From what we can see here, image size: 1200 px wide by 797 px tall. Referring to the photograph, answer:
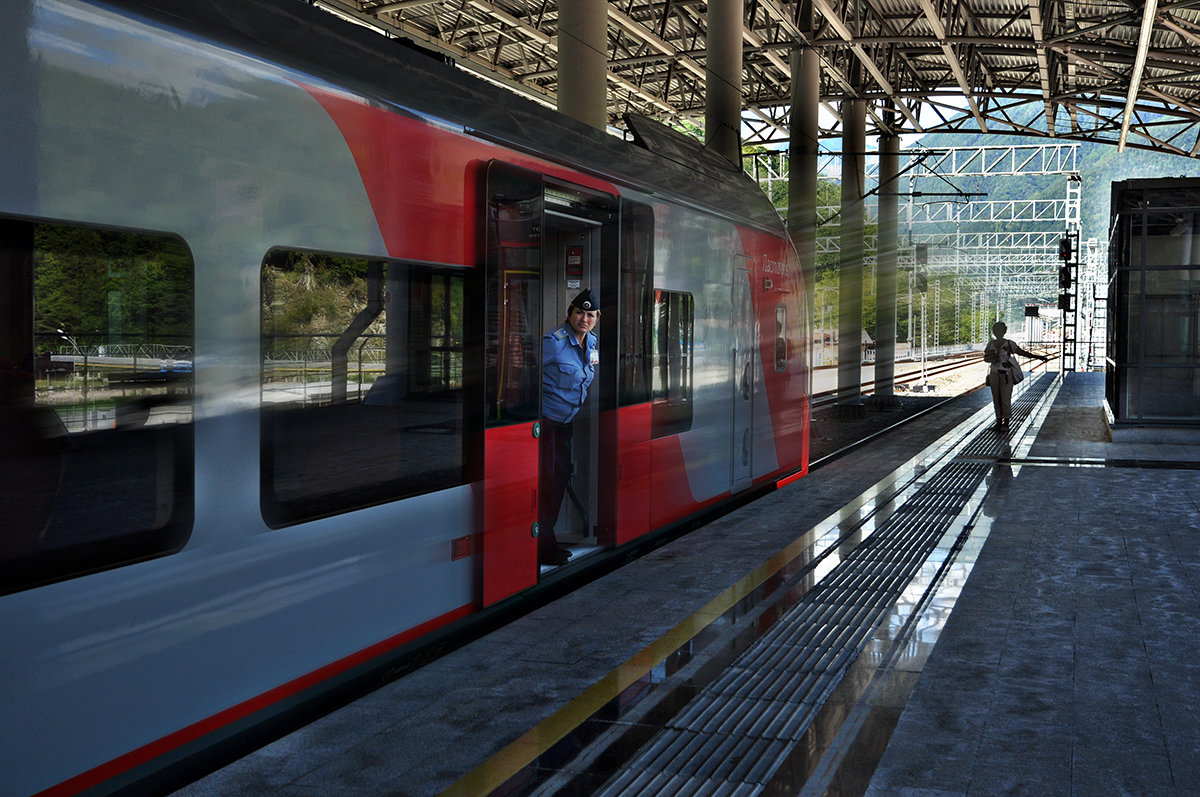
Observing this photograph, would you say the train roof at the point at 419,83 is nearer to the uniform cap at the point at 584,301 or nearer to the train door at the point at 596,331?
the train door at the point at 596,331

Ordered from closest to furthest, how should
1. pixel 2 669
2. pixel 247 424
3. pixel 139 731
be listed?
1. pixel 2 669
2. pixel 139 731
3. pixel 247 424

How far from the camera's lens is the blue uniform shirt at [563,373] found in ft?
20.9

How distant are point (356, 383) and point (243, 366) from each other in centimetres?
68

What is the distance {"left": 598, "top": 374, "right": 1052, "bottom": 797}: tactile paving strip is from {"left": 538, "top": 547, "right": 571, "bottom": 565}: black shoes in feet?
4.49

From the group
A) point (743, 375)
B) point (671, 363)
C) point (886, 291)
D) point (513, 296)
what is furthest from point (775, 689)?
point (886, 291)

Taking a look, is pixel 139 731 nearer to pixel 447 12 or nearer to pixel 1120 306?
pixel 1120 306

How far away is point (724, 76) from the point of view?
15289mm

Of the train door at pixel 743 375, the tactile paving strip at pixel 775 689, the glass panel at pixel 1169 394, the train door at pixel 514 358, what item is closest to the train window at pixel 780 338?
the train door at pixel 743 375

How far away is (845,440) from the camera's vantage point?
58.4 ft

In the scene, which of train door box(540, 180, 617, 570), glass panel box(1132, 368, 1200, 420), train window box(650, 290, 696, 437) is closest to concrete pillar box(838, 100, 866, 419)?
glass panel box(1132, 368, 1200, 420)

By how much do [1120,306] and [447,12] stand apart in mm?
13931

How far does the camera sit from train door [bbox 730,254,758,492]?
9.41m

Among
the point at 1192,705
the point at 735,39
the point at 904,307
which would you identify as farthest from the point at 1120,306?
the point at 904,307

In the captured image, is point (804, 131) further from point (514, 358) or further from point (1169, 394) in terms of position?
point (514, 358)
